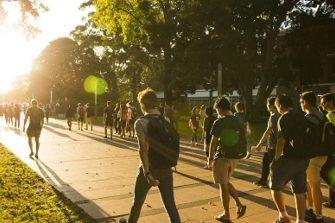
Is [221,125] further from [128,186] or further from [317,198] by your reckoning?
[128,186]

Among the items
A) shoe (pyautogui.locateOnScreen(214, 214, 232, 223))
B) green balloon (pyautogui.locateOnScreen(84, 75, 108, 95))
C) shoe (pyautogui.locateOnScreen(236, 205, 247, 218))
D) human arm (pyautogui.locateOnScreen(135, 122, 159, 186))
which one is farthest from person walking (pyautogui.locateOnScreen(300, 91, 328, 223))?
green balloon (pyautogui.locateOnScreen(84, 75, 108, 95))

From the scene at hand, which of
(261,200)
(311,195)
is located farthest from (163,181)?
(261,200)

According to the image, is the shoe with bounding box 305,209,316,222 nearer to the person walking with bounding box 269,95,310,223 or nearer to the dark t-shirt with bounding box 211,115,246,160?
the person walking with bounding box 269,95,310,223

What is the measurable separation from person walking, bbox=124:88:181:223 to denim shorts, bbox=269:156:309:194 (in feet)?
4.97

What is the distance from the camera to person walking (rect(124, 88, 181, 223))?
4.61m

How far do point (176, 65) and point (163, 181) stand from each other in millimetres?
30384

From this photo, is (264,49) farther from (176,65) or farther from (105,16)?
(105,16)

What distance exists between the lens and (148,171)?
4605 mm

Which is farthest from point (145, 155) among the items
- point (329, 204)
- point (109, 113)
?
point (109, 113)

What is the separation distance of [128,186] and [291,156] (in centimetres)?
439

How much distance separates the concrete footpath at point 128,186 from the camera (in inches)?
265

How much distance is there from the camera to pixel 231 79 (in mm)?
33312

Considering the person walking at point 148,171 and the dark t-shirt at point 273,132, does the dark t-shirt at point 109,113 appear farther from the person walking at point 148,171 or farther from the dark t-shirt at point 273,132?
the person walking at point 148,171

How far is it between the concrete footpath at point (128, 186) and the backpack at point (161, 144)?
1.97 metres
